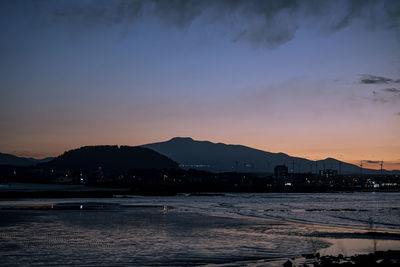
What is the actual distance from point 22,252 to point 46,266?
4547 mm

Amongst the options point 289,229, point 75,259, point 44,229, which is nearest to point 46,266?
point 75,259

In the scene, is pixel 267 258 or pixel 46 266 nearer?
pixel 46 266

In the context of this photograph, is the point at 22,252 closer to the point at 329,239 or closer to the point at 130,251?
the point at 130,251

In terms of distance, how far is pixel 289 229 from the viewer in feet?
128

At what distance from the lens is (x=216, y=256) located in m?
24.8

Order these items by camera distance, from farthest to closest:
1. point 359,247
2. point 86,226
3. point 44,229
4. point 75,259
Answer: point 86,226 < point 44,229 < point 359,247 < point 75,259

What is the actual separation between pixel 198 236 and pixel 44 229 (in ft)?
42.0

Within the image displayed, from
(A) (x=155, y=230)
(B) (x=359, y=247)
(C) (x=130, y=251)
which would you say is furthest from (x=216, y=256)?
(A) (x=155, y=230)

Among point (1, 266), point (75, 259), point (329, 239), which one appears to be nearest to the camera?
point (1, 266)

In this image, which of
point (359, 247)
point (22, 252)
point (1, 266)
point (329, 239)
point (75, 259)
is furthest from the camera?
point (329, 239)

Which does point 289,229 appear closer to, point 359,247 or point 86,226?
point 359,247

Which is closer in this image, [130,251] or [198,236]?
[130,251]

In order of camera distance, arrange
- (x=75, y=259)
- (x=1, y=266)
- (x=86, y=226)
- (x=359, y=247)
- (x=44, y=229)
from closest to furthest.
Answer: (x=1, y=266) → (x=75, y=259) → (x=359, y=247) → (x=44, y=229) → (x=86, y=226)

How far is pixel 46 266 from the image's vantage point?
21.5 m
